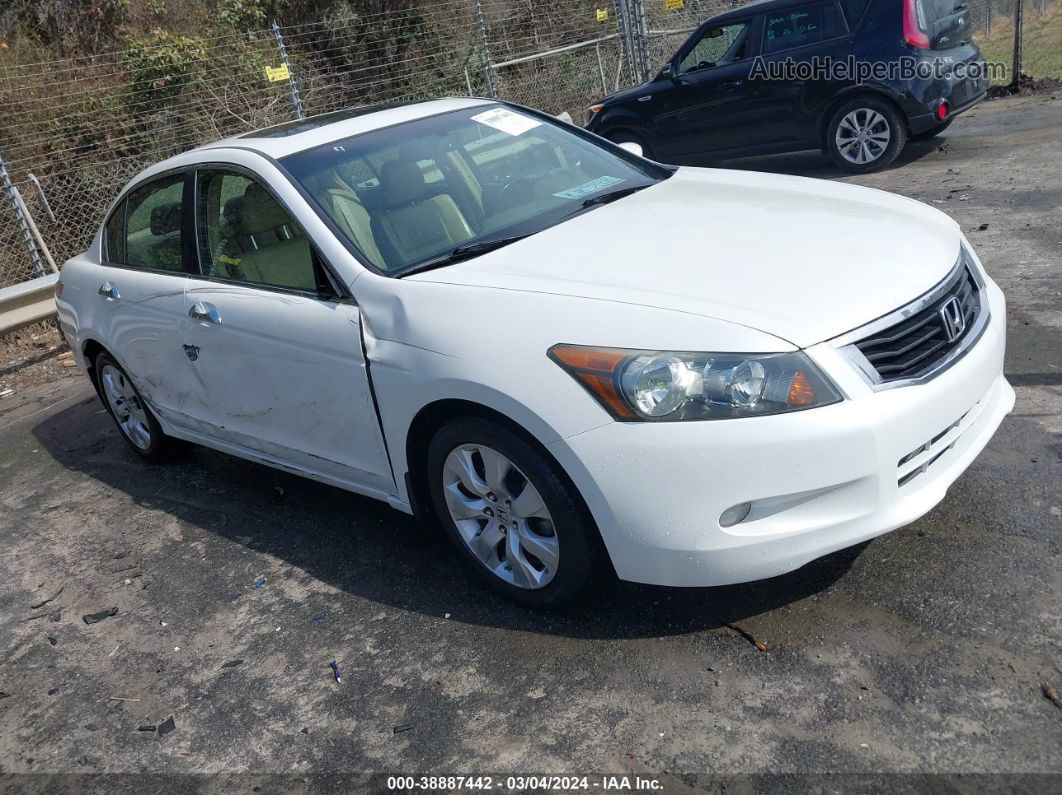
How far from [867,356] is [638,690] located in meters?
1.24

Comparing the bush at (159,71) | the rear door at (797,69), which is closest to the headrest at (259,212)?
the rear door at (797,69)

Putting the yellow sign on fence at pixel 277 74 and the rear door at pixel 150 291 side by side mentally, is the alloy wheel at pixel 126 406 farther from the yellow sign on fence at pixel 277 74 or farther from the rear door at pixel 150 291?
the yellow sign on fence at pixel 277 74

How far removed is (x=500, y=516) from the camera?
354 centimetres

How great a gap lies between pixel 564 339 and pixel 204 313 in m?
2.02

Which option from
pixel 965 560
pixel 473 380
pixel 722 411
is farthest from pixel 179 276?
pixel 965 560

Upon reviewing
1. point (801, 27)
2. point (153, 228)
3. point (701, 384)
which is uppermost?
point (153, 228)

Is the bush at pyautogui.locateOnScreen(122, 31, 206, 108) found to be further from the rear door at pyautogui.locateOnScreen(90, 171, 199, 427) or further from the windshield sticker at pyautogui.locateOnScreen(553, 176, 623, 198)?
the windshield sticker at pyautogui.locateOnScreen(553, 176, 623, 198)

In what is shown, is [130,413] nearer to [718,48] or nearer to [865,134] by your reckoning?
[865,134]

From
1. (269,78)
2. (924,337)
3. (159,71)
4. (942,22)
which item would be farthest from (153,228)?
(159,71)

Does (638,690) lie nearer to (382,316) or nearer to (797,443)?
(797,443)

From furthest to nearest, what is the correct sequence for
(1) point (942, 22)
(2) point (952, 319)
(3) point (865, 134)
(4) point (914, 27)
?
(3) point (865, 134)
(1) point (942, 22)
(4) point (914, 27)
(2) point (952, 319)

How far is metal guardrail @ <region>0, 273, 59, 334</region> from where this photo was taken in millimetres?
8320

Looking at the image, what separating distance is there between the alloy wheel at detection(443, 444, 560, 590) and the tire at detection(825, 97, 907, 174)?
7.71 m

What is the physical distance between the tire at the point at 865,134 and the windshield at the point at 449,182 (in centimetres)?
584
